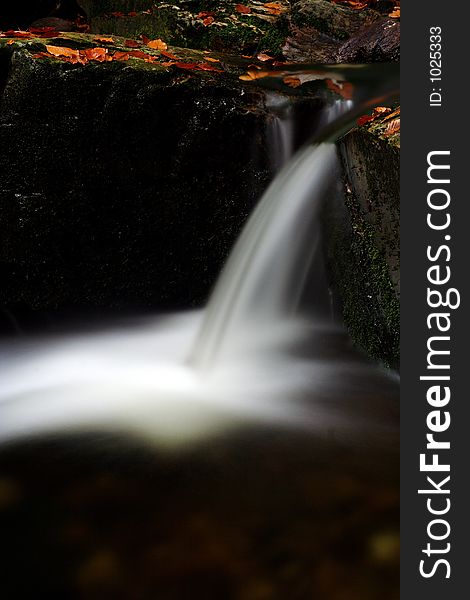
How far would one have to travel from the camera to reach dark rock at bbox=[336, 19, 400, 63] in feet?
18.2

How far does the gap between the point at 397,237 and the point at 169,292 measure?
205 cm

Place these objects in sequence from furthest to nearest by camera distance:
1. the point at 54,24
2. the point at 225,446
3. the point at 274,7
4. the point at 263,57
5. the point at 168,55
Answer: the point at 274,7
the point at 54,24
the point at 263,57
the point at 168,55
the point at 225,446

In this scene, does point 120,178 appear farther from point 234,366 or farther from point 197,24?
point 197,24

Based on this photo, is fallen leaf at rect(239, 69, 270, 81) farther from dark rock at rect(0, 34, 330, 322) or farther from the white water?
the white water

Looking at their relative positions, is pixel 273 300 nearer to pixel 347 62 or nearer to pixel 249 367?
pixel 249 367

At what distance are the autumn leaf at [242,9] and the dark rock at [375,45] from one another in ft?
5.07

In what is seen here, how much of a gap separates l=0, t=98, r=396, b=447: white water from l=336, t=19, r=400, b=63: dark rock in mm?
2468

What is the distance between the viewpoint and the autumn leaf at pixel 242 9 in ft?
22.7

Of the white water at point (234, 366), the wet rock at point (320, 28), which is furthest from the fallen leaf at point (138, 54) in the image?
the wet rock at point (320, 28)

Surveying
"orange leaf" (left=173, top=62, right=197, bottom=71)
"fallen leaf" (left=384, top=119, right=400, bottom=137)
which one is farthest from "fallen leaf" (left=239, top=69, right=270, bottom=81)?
"fallen leaf" (left=384, top=119, right=400, bottom=137)

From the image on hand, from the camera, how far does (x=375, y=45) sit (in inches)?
223

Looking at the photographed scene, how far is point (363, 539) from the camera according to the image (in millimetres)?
1764

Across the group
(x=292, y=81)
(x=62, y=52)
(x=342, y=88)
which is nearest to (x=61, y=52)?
(x=62, y=52)

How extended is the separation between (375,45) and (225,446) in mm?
4897
